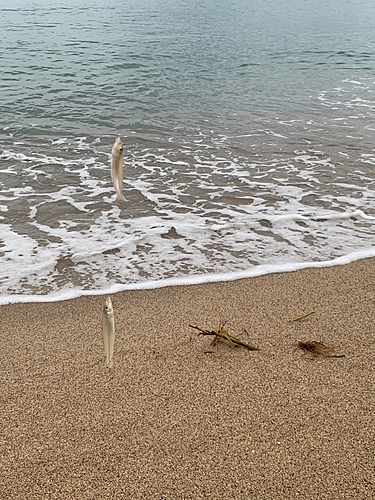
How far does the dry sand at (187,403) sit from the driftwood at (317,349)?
0.06m

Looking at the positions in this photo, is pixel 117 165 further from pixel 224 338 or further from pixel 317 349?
pixel 317 349

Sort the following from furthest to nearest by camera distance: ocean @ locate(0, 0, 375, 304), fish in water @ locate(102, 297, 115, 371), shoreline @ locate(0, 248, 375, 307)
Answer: ocean @ locate(0, 0, 375, 304) < shoreline @ locate(0, 248, 375, 307) < fish in water @ locate(102, 297, 115, 371)

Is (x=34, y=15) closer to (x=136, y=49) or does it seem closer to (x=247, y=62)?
(x=136, y=49)

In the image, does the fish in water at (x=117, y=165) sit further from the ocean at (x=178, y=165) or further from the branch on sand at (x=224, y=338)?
the ocean at (x=178, y=165)

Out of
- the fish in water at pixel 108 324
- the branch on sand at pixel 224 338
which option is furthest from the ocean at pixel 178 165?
the fish in water at pixel 108 324

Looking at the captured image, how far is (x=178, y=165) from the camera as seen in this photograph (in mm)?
7574

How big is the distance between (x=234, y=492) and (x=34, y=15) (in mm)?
33372

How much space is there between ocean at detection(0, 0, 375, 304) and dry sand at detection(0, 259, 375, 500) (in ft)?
2.48

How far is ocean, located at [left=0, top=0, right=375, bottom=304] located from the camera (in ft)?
15.5

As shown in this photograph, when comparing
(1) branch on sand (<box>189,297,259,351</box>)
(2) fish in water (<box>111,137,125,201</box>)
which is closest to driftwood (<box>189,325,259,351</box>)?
(1) branch on sand (<box>189,297,259,351</box>)

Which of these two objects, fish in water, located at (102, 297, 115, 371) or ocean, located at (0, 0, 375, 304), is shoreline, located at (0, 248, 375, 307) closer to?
ocean, located at (0, 0, 375, 304)

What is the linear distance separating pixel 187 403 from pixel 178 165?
5345 millimetres

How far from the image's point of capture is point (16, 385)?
2.88 metres

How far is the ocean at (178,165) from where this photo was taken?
471cm
